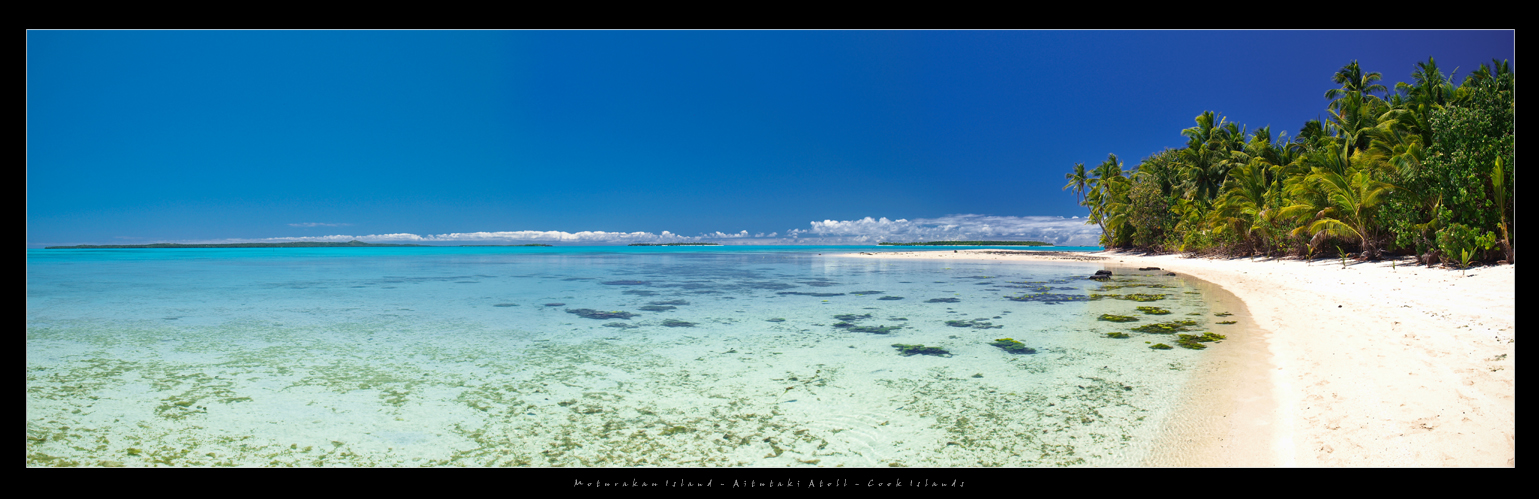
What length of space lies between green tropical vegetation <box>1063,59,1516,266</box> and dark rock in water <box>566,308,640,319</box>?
16.7 metres

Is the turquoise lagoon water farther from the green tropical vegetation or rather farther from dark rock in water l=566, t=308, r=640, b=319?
the green tropical vegetation

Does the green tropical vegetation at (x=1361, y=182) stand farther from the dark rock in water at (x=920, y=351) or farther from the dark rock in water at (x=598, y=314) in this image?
the dark rock in water at (x=598, y=314)

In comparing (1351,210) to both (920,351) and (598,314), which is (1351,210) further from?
(598,314)

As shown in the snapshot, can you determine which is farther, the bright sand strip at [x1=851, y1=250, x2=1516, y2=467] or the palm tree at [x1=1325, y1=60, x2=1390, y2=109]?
the palm tree at [x1=1325, y1=60, x2=1390, y2=109]

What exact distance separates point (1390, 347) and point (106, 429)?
10808 mm

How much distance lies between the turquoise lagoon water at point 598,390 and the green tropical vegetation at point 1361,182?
9.07 meters

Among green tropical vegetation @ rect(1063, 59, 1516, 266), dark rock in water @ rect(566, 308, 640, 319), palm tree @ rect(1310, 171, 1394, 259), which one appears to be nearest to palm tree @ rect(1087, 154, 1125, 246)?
green tropical vegetation @ rect(1063, 59, 1516, 266)

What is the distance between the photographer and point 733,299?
1317 centimetres

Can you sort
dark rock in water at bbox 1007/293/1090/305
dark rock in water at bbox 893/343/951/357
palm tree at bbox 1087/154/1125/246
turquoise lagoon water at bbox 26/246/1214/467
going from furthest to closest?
palm tree at bbox 1087/154/1125/246, dark rock in water at bbox 1007/293/1090/305, dark rock in water at bbox 893/343/951/357, turquoise lagoon water at bbox 26/246/1214/467

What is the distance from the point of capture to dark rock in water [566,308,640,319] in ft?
32.9

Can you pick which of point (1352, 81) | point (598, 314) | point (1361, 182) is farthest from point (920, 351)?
point (1352, 81)
